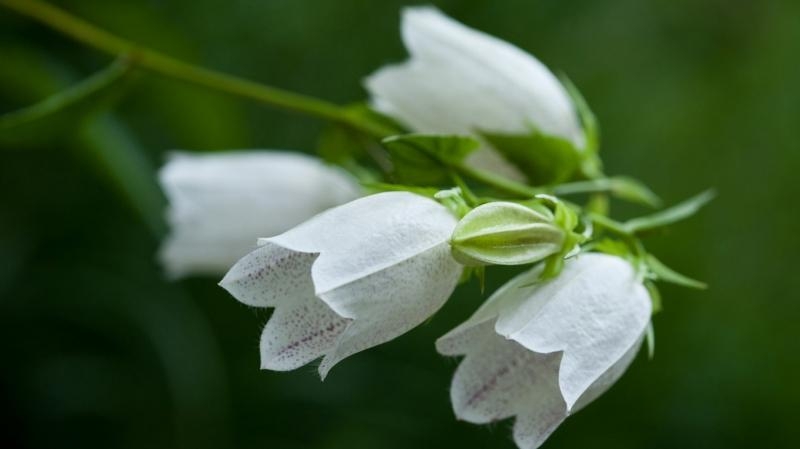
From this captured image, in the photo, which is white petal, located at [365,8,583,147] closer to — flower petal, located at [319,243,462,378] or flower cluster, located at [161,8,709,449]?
flower cluster, located at [161,8,709,449]

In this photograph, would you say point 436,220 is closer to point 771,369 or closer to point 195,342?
point 195,342

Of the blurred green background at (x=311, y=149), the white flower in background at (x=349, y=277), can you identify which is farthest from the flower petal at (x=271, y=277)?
the blurred green background at (x=311, y=149)

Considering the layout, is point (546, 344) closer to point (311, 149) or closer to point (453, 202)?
point (453, 202)

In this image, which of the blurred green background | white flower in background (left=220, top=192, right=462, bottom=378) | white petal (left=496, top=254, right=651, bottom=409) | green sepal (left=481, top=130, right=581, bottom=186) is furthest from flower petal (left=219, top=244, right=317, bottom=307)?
the blurred green background

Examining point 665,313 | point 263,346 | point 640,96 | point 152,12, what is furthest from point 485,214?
point 640,96

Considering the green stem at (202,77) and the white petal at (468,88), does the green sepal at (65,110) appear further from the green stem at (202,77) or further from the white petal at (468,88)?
the white petal at (468,88)

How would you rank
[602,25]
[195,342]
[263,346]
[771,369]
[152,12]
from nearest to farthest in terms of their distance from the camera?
[263,346] → [152,12] → [195,342] → [771,369] → [602,25]

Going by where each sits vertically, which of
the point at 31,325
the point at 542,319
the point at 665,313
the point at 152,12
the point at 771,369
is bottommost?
the point at 771,369
